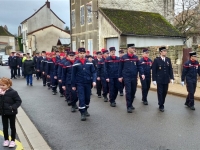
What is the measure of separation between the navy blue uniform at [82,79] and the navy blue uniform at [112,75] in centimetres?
187

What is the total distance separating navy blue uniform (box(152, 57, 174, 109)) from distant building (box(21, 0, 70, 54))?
43090 mm

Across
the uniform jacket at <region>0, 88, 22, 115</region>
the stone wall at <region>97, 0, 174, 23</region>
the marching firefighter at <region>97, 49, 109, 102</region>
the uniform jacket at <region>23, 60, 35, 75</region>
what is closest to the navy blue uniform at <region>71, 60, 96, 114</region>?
the uniform jacket at <region>0, 88, 22, 115</region>

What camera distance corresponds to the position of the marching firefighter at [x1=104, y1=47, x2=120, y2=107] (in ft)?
29.6

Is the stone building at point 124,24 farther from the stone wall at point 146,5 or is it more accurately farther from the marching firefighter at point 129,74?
the marching firefighter at point 129,74

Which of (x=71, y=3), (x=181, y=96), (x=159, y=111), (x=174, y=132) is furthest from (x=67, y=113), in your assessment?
(x=71, y=3)

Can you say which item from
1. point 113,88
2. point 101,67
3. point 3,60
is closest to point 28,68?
point 101,67

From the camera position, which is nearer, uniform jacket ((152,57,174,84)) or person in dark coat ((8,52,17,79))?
uniform jacket ((152,57,174,84))

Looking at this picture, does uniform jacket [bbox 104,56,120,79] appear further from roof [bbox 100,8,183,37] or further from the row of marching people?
Result: roof [bbox 100,8,183,37]

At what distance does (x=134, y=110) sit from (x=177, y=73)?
20.4 ft

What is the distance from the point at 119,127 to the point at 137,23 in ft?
54.5

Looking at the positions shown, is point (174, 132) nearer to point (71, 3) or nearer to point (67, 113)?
point (67, 113)

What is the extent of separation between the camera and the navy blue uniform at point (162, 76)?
8.00 meters

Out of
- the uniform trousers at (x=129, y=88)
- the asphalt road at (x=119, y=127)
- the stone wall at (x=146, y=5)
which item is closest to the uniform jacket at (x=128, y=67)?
the uniform trousers at (x=129, y=88)

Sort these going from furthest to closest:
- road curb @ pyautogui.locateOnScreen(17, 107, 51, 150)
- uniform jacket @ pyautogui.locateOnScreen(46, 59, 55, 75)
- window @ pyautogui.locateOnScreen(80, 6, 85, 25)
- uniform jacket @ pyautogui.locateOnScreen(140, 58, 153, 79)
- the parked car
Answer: the parked car
window @ pyautogui.locateOnScreen(80, 6, 85, 25)
uniform jacket @ pyautogui.locateOnScreen(46, 59, 55, 75)
uniform jacket @ pyautogui.locateOnScreen(140, 58, 153, 79)
road curb @ pyautogui.locateOnScreen(17, 107, 51, 150)
